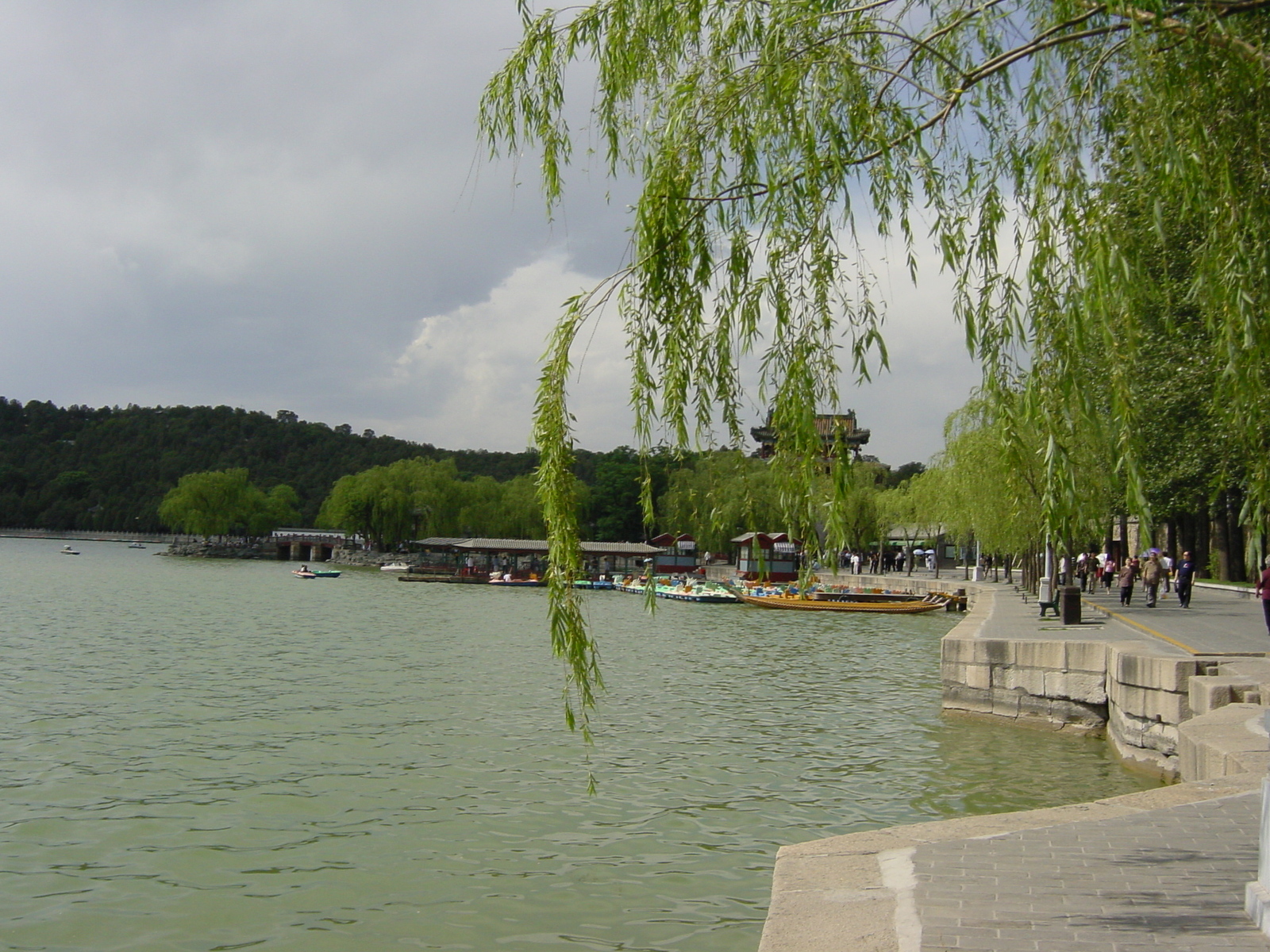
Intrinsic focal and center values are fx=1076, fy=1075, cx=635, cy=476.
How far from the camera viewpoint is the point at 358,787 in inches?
455

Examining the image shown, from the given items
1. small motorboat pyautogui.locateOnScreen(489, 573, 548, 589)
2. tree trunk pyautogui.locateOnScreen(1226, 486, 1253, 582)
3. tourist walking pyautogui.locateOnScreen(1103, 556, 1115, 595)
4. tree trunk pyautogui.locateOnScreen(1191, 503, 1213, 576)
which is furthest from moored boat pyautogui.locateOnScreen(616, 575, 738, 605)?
tree trunk pyautogui.locateOnScreen(1226, 486, 1253, 582)

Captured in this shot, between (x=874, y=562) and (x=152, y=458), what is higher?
(x=152, y=458)

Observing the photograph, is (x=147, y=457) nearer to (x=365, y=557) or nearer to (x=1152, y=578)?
(x=365, y=557)

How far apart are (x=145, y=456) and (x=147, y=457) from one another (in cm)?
28

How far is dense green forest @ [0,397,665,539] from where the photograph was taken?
160 meters

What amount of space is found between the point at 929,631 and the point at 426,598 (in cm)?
2605

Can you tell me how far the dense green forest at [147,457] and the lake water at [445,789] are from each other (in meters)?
129

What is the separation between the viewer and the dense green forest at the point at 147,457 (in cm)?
16038

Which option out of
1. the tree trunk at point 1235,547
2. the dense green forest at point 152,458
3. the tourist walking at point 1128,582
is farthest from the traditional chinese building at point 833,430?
the dense green forest at point 152,458

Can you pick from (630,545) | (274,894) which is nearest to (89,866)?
(274,894)

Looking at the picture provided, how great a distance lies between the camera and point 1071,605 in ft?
68.5

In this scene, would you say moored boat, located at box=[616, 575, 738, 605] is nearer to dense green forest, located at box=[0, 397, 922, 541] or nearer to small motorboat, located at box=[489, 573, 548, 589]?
small motorboat, located at box=[489, 573, 548, 589]

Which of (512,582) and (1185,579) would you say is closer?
(1185,579)

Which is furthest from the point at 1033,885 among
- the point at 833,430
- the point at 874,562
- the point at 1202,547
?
the point at 874,562
